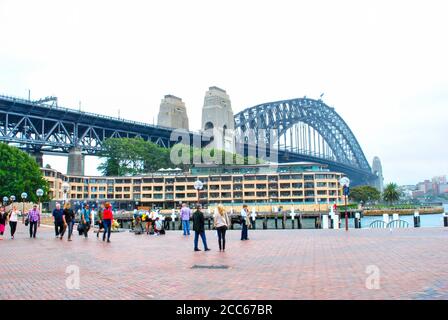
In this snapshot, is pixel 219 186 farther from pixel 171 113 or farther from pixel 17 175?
pixel 17 175

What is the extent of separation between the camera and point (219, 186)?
452ft

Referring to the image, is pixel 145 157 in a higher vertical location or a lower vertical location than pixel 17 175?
higher

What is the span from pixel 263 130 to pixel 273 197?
60928mm

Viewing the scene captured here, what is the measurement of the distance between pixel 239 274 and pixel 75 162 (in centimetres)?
12954

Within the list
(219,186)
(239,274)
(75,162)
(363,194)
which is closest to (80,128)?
(75,162)

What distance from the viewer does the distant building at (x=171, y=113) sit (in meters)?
183

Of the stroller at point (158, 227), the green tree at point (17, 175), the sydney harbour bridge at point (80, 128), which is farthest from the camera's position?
the sydney harbour bridge at point (80, 128)

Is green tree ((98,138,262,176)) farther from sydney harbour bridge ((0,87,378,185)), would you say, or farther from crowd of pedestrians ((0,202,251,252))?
crowd of pedestrians ((0,202,251,252))

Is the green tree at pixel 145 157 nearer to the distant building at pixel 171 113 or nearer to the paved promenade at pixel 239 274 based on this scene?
the distant building at pixel 171 113

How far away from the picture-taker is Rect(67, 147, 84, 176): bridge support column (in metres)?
134

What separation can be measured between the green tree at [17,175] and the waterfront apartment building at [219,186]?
4429 cm

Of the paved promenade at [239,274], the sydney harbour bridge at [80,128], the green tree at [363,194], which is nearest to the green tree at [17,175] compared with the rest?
the sydney harbour bridge at [80,128]

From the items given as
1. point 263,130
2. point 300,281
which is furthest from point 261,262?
point 263,130
